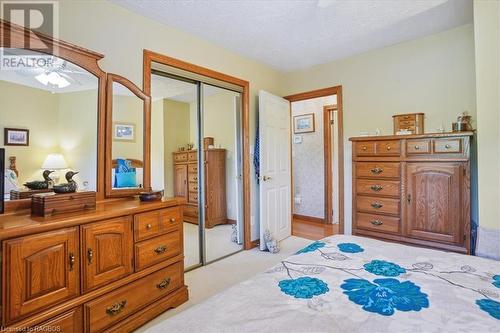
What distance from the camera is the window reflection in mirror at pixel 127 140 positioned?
7.39 ft

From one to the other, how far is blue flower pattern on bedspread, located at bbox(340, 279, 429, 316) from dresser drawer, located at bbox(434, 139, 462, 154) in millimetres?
1869

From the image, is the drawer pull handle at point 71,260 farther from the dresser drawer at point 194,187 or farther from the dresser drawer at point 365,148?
the dresser drawer at point 365,148

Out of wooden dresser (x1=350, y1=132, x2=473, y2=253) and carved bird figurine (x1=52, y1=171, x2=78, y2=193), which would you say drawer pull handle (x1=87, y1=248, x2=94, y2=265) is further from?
wooden dresser (x1=350, y1=132, x2=473, y2=253)

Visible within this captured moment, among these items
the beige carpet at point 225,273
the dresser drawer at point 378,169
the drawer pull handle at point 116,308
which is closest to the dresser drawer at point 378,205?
the dresser drawer at point 378,169

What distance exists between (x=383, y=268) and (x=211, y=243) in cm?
234

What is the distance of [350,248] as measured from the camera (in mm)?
1499

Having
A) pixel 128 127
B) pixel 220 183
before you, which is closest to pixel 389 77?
pixel 220 183

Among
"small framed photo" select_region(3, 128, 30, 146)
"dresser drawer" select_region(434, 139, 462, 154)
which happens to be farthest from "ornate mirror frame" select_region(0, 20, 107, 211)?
"dresser drawer" select_region(434, 139, 462, 154)

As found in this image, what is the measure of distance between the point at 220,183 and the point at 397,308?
2.74m

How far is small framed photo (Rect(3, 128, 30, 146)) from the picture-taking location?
1684 mm

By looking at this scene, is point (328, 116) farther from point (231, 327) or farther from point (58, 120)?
point (231, 327)

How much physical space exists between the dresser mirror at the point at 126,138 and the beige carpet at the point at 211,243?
889 millimetres

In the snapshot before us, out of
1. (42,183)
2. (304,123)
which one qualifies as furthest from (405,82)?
(42,183)

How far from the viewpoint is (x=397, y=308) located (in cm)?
88
